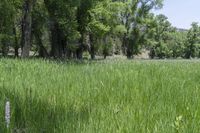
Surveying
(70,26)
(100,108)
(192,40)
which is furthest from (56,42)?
(192,40)

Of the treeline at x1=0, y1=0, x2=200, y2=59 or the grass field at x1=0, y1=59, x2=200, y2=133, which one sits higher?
the treeline at x1=0, y1=0, x2=200, y2=59

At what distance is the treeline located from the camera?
35250 millimetres

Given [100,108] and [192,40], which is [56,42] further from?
[192,40]

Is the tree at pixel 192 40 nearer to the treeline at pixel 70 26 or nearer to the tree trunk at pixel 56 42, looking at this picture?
the treeline at pixel 70 26

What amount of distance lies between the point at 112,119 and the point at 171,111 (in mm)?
735

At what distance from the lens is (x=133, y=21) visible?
64.0 metres

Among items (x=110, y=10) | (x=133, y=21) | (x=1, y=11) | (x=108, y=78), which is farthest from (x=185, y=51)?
(x=108, y=78)

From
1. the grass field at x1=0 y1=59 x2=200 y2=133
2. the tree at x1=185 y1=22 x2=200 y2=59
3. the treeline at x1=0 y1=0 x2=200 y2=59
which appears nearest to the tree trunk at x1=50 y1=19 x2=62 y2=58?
the treeline at x1=0 y1=0 x2=200 y2=59

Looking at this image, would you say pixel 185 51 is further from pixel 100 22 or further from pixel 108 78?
pixel 108 78

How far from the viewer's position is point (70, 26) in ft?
122

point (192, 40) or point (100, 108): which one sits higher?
point (192, 40)

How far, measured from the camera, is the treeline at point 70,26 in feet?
116

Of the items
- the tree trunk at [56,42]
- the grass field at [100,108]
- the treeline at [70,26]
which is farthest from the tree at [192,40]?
the grass field at [100,108]

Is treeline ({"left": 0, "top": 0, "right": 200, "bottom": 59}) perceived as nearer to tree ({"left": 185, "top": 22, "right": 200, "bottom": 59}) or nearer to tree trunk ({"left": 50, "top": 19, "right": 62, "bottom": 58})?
tree trunk ({"left": 50, "top": 19, "right": 62, "bottom": 58})
